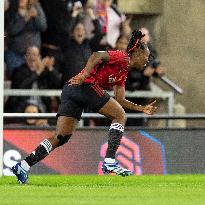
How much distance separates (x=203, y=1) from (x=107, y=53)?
7.51 metres

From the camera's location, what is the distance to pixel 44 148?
13523mm

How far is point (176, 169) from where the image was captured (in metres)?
17.7

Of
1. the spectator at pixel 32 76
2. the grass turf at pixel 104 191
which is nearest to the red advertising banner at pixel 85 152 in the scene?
the spectator at pixel 32 76

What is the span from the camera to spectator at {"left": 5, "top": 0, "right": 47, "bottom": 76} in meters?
17.9

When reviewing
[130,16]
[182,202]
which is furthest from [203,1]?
[182,202]

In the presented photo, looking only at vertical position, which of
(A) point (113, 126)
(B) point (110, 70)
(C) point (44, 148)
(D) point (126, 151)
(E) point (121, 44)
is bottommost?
(D) point (126, 151)

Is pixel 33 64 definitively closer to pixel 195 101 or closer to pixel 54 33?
pixel 54 33

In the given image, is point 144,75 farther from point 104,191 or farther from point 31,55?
point 104,191

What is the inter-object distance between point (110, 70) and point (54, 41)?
5063mm

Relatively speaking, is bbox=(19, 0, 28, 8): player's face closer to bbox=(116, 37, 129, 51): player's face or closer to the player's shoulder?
bbox=(116, 37, 129, 51): player's face

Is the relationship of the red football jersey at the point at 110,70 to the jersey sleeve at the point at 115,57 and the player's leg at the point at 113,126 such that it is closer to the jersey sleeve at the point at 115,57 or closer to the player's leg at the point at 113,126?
the jersey sleeve at the point at 115,57

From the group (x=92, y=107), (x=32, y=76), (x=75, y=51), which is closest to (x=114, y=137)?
(x=92, y=107)

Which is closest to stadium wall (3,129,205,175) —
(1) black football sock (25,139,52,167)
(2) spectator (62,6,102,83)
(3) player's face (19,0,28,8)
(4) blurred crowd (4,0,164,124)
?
(4) blurred crowd (4,0,164,124)

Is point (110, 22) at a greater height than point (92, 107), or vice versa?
point (110, 22)
